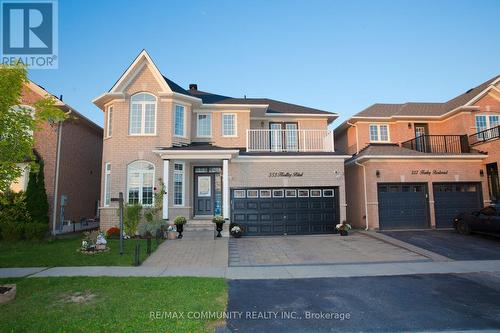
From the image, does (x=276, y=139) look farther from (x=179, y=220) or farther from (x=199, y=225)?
(x=179, y=220)

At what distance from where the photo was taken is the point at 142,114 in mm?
16250

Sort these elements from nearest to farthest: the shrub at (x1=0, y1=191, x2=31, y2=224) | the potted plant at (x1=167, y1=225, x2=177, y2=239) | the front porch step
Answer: the potted plant at (x1=167, y1=225, x2=177, y2=239), the shrub at (x1=0, y1=191, x2=31, y2=224), the front porch step

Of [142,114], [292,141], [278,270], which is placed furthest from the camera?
[292,141]

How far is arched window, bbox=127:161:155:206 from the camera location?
15.7 meters

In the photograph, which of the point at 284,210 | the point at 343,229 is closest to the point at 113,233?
the point at 284,210

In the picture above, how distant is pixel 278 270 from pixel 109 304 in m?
4.82

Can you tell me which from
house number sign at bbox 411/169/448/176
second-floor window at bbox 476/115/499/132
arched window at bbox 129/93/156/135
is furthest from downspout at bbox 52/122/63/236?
second-floor window at bbox 476/115/499/132

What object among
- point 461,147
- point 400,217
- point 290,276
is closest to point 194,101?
point 290,276

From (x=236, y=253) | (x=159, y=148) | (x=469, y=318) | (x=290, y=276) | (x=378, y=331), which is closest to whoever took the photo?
(x=378, y=331)

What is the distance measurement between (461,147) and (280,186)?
1185 cm

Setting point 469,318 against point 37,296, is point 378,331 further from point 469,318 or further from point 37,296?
point 37,296

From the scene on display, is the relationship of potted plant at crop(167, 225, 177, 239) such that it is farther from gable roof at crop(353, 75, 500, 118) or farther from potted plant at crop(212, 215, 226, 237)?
gable roof at crop(353, 75, 500, 118)

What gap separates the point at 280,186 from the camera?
16219 mm

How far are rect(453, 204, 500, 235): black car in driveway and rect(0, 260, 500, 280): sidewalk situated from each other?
4.31m
